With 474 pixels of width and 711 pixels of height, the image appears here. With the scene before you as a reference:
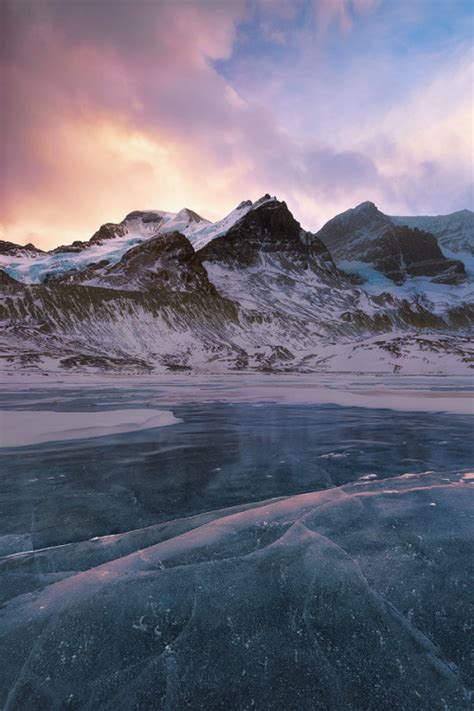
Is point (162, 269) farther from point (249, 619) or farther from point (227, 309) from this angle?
point (249, 619)

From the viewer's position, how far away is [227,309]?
105 meters

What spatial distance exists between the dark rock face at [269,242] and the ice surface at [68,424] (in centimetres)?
14501

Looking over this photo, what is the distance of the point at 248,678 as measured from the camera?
1937 millimetres

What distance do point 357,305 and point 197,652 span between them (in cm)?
14875

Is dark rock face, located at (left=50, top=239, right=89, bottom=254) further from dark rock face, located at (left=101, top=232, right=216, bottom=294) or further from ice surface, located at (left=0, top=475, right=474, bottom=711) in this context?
ice surface, located at (left=0, top=475, right=474, bottom=711)

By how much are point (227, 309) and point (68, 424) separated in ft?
315

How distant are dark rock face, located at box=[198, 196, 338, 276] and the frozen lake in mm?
152029

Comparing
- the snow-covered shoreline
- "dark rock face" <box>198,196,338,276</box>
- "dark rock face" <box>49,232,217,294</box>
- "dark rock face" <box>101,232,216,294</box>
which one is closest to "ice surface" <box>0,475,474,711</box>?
the snow-covered shoreline

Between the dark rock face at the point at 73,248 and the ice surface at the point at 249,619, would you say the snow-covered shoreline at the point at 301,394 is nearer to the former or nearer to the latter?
the ice surface at the point at 249,619

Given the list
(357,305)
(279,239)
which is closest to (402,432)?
(357,305)

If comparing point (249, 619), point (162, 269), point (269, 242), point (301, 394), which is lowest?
point (301, 394)

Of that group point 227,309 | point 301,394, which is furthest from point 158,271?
point 301,394

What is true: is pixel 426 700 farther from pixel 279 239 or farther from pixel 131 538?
pixel 279 239

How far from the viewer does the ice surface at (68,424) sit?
27.4 ft
